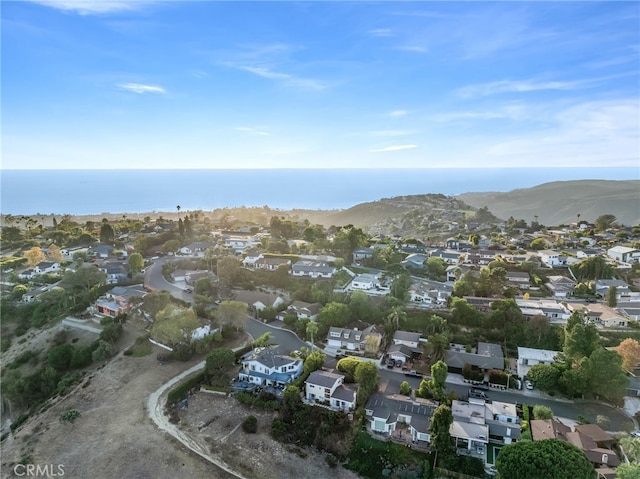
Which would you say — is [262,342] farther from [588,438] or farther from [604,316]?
[604,316]

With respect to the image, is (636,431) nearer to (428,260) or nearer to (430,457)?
(430,457)

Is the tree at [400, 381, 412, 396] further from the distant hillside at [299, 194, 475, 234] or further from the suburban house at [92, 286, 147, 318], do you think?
the distant hillside at [299, 194, 475, 234]

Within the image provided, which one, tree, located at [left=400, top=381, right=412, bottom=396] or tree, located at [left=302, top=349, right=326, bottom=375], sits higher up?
tree, located at [left=302, top=349, right=326, bottom=375]

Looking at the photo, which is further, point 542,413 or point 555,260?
point 555,260

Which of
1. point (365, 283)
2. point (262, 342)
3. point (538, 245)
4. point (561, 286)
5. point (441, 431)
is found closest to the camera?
point (441, 431)

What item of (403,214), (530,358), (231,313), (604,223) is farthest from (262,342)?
(403,214)

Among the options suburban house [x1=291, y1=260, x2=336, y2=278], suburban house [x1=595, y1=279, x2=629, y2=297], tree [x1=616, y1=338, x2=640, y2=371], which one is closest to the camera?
tree [x1=616, y1=338, x2=640, y2=371]

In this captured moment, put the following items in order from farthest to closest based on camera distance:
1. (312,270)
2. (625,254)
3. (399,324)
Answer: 1. (625,254)
2. (312,270)
3. (399,324)

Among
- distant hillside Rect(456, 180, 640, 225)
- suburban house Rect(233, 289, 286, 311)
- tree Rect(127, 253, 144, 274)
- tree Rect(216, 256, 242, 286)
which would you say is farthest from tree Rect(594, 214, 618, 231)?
tree Rect(127, 253, 144, 274)
